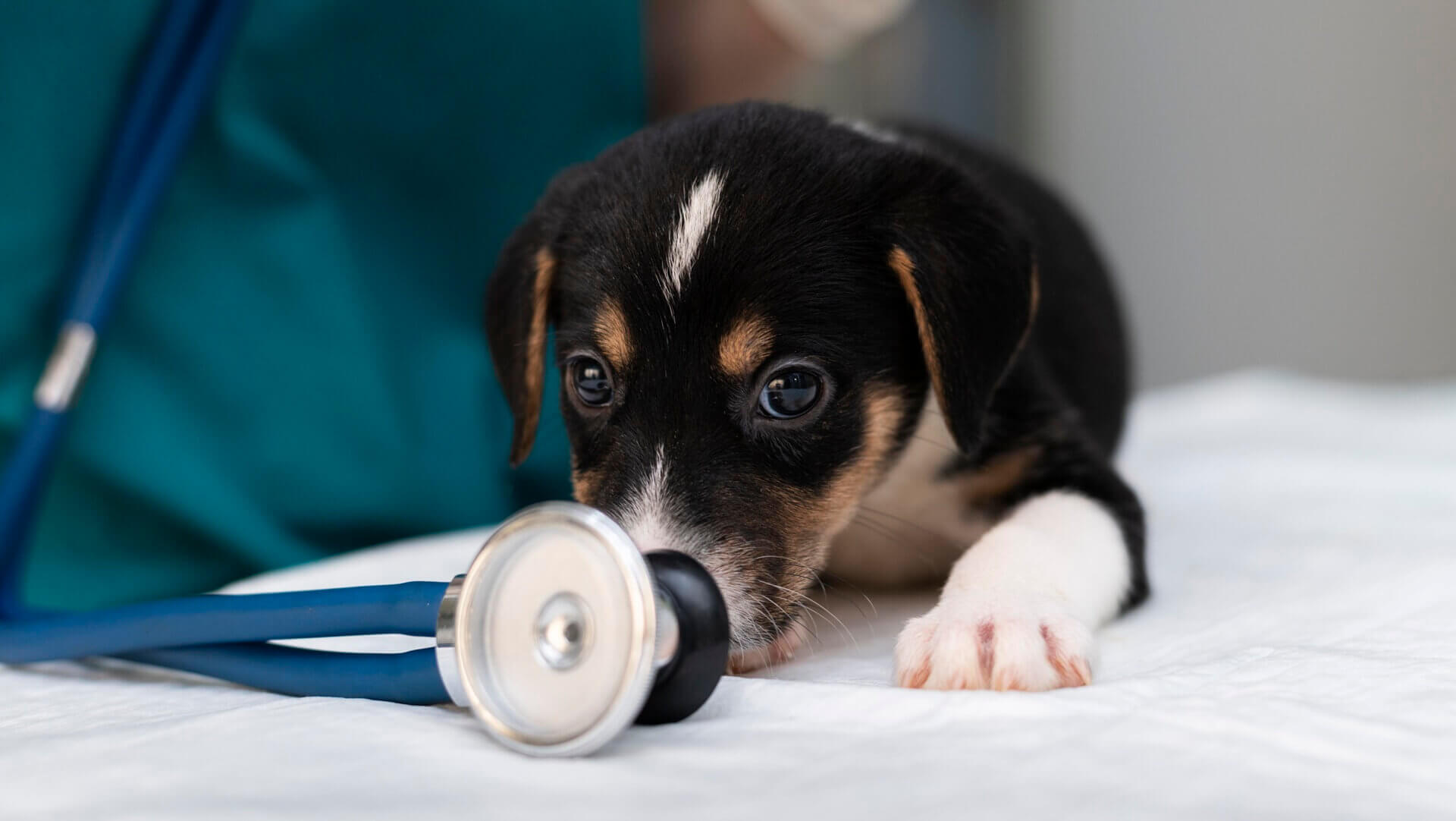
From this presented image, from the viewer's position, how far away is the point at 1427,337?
6520 millimetres

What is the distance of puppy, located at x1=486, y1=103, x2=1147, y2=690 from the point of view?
5.99ft

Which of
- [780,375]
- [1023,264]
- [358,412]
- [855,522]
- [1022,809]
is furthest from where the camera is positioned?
[358,412]

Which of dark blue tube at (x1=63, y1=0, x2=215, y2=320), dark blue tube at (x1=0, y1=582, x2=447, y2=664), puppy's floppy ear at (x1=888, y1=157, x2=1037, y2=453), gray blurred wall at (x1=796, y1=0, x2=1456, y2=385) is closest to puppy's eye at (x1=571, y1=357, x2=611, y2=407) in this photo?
puppy's floppy ear at (x1=888, y1=157, x2=1037, y2=453)

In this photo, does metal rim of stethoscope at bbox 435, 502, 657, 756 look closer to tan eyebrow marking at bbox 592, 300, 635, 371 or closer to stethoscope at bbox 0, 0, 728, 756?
stethoscope at bbox 0, 0, 728, 756

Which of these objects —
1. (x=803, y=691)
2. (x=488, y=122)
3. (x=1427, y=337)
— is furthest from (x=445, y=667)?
(x=1427, y=337)

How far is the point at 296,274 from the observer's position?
3213 millimetres

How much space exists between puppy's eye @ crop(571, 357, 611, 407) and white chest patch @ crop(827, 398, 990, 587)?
57 centimetres

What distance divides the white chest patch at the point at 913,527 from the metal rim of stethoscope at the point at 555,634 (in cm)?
111

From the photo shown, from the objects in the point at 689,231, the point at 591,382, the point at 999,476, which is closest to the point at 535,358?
the point at 591,382

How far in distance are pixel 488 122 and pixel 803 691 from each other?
2529 mm

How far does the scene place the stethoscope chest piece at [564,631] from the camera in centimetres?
126

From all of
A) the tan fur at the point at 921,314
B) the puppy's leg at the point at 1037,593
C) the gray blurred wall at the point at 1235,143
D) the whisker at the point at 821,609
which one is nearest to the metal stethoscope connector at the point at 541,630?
the puppy's leg at the point at 1037,593

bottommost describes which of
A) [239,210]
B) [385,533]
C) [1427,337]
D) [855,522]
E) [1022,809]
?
[1022,809]

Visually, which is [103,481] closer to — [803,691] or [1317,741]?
[803,691]
